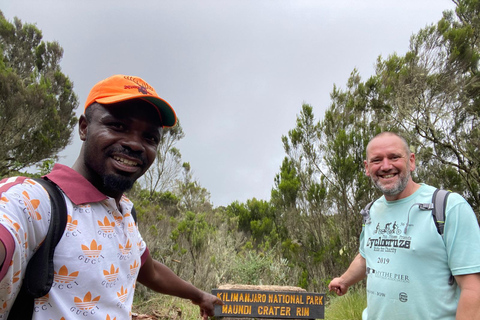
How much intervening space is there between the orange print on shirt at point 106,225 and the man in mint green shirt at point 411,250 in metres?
1.51

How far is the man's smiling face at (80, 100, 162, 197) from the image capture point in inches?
47.4

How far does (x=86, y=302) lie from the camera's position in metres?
1.01

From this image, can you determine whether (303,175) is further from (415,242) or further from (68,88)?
(68,88)

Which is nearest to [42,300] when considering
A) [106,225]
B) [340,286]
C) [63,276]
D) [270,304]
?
[63,276]

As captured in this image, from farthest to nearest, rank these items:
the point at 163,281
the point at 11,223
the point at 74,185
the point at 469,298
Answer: the point at 163,281 < the point at 469,298 < the point at 74,185 < the point at 11,223

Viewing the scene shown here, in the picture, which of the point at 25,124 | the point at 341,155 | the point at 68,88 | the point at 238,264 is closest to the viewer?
the point at 238,264

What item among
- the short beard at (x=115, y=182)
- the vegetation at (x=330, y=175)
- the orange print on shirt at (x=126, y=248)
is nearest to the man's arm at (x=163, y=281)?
the orange print on shirt at (x=126, y=248)

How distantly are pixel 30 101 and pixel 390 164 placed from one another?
12.3 meters

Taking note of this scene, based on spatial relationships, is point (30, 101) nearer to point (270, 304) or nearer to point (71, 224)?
point (270, 304)

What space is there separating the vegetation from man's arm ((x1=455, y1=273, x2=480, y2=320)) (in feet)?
12.5

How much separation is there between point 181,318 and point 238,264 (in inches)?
74.6

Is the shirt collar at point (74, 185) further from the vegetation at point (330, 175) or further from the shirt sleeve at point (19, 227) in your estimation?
the vegetation at point (330, 175)

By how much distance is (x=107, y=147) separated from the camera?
121cm

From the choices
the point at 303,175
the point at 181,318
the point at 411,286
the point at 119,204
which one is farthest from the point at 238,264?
the point at 119,204
